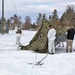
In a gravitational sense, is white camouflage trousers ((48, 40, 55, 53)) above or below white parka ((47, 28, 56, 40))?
below

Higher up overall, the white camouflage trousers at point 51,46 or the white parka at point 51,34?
the white parka at point 51,34

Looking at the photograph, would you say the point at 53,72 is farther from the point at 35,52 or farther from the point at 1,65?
the point at 35,52

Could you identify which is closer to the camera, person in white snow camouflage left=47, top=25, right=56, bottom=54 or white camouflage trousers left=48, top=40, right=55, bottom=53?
person in white snow camouflage left=47, top=25, right=56, bottom=54

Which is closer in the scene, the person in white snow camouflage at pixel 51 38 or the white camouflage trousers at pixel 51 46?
the person in white snow camouflage at pixel 51 38

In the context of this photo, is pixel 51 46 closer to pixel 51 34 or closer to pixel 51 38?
pixel 51 38

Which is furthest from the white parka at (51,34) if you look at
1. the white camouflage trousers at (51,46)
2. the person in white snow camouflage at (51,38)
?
the white camouflage trousers at (51,46)

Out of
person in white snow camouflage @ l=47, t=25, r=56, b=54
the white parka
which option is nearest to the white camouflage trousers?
person in white snow camouflage @ l=47, t=25, r=56, b=54

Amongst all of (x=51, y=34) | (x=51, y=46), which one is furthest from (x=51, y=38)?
(x=51, y=46)

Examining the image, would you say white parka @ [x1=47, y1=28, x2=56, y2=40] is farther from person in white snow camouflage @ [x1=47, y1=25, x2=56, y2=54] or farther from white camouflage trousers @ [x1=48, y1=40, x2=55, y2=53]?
white camouflage trousers @ [x1=48, y1=40, x2=55, y2=53]

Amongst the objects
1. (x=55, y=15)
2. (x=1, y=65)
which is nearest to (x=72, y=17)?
(x=55, y=15)

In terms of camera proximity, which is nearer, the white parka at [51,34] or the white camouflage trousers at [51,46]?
the white parka at [51,34]

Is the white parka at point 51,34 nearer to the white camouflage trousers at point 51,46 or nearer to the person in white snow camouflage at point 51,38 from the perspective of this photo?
the person in white snow camouflage at point 51,38

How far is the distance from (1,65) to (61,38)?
27.0ft

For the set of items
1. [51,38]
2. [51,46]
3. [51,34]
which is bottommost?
[51,46]
